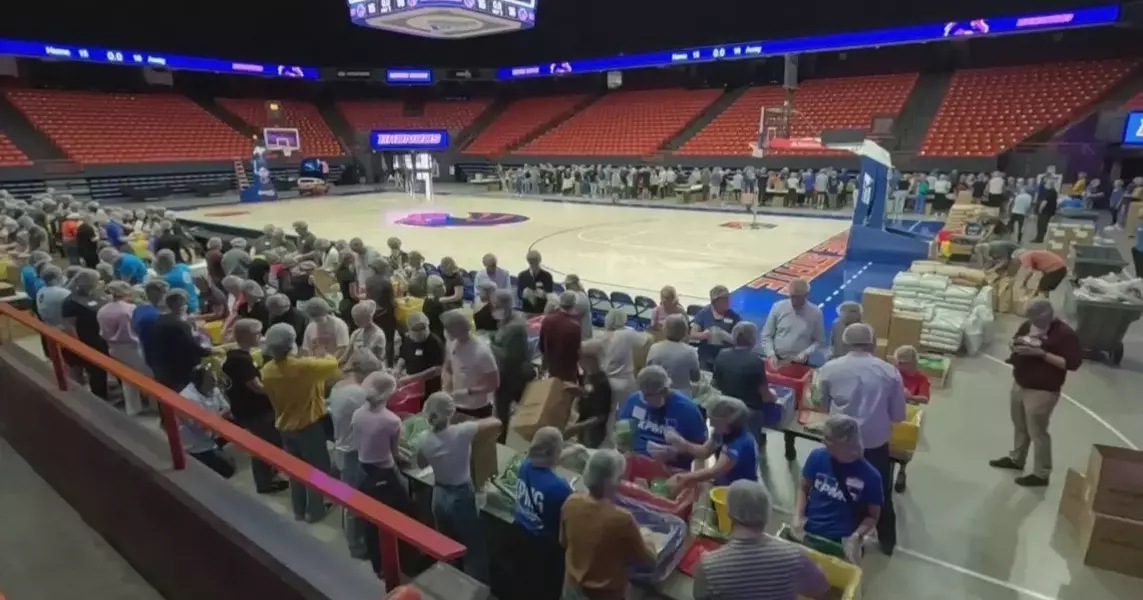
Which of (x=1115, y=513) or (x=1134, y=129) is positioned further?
(x=1134, y=129)

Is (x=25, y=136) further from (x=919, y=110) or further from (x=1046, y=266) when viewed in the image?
(x=919, y=110)

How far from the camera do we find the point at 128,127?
2905cm

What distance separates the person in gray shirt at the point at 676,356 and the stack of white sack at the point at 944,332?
4.43 meters

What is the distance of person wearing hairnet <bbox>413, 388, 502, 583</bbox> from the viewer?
11.8 feet

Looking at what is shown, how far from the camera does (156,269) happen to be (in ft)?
25.4

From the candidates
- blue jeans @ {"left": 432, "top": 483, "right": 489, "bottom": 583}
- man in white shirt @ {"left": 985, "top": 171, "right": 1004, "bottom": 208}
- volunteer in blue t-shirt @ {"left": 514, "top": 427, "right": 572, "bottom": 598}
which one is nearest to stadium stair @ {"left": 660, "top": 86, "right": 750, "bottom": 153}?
man in white shirt @ {"left": 985, "top": 171, "right": 1004, "bottom": 208}

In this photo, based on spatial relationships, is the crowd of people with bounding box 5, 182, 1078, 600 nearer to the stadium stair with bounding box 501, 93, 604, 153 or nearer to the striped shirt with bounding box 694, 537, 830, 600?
the striped shirt with bounding box 694, 537, 830, 600

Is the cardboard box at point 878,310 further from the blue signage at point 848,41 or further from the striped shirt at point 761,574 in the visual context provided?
the blue signage at point 848,41

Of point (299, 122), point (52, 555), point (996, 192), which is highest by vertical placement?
point (299, 122)

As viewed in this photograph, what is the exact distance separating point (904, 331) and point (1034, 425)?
262cm

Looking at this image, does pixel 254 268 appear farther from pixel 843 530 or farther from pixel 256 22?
pixel 256 22

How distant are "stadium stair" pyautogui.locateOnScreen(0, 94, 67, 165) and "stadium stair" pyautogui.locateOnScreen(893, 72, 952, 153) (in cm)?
3227

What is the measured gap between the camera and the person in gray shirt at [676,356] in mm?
4785

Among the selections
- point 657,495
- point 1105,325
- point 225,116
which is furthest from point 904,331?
point 225,116
